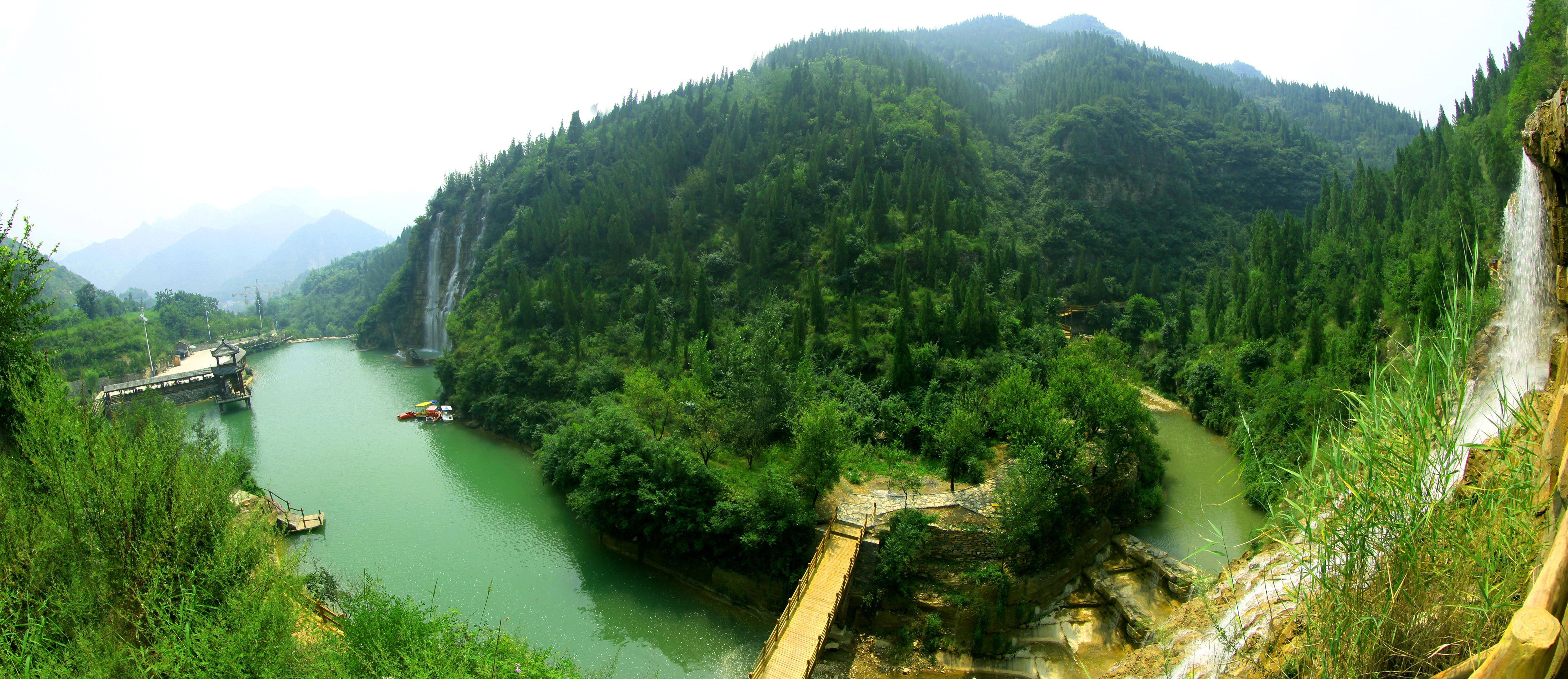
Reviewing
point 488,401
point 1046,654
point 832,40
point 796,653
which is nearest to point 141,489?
point 796,653

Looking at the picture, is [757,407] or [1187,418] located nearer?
[757,407]

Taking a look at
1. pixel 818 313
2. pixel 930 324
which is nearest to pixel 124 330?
pixel 818 313

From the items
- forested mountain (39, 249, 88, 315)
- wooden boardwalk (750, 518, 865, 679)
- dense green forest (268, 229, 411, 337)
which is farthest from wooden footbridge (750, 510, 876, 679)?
forested mountain (39, 249, 88, 315)

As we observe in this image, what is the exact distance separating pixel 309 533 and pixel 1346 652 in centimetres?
2987

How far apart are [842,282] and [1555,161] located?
109ft

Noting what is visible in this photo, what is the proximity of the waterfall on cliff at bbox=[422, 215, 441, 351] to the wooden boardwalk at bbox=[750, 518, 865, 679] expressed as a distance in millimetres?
57426

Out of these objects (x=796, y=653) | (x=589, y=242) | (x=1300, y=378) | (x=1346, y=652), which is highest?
(x=589, y=242)

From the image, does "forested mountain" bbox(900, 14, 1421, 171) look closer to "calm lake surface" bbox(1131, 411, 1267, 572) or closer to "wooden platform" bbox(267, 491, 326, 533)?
"calm lake surface" bbox(1131, 411, 1267, 572)

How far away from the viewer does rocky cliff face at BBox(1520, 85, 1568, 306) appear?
5770mm

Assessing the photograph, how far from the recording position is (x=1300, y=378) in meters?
28.8

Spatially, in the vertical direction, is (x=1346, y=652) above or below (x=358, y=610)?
above

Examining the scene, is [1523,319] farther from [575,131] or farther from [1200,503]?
[575,131]

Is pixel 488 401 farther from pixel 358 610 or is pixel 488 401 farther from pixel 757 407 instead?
pixel 358 610

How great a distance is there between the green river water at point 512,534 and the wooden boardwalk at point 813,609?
2772 millimetres
